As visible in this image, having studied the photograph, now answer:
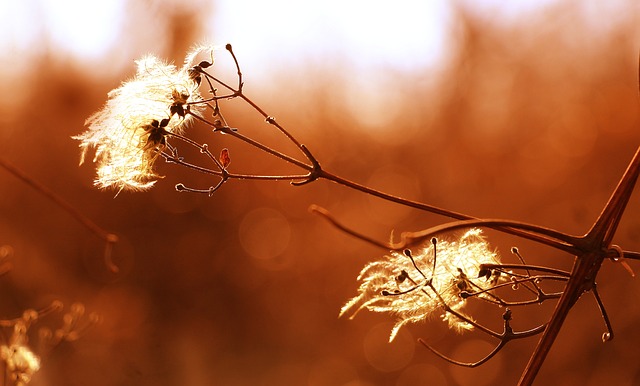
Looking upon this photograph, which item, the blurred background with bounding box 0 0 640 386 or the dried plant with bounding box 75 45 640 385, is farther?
the blurred background with bounding box 0 0 640 386

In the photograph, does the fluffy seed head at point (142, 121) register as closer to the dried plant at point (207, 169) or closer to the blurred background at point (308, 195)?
the dried plant at point (207, 169)

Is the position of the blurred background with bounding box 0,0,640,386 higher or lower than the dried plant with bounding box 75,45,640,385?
higher

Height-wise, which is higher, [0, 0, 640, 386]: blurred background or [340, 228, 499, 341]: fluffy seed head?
[0, 0, 640, 386]: blurred background

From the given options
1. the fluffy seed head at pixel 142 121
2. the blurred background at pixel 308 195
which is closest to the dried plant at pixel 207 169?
the fluffy seed head at pixel 142 121

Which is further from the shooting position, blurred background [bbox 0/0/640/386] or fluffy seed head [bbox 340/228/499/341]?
blurred background [bbox 0/0/640/386]

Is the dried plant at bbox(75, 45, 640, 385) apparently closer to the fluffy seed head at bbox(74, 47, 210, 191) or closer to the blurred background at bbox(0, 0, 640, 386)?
the fluffy seed head at bbox(74, 47, 210, 191)

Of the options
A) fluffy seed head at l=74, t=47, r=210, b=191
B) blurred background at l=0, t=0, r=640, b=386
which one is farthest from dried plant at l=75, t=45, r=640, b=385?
blurred background at l=0, t=0, r=640, b=386

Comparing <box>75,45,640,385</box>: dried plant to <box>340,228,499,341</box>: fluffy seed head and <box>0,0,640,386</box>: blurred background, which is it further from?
<box>0,0,640,386</box>: blurred background

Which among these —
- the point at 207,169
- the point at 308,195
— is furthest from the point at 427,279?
the point at 308,195

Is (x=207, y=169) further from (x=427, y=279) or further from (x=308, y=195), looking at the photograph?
(x=308, y=195)

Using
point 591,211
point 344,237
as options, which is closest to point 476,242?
point 591,211

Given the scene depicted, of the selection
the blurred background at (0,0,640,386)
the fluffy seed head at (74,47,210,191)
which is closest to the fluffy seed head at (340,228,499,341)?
the fluffy seed head at (74,47,210,191)
